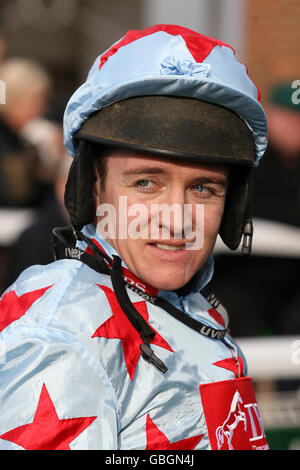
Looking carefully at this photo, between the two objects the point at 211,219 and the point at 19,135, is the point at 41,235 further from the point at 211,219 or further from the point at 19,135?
the point at 211,219

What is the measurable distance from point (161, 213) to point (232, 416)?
0.54 meters

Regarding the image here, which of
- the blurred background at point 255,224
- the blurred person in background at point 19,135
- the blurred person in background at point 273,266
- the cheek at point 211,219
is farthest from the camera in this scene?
the blurred person in background at point 273,266

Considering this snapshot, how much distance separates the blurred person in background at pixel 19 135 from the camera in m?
4.46

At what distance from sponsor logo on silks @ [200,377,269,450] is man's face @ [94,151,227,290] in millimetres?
290

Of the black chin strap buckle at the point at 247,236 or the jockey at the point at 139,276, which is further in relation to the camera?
the black chin strap buckle at the point at 247,236

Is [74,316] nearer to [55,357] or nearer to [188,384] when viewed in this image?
[55,357]

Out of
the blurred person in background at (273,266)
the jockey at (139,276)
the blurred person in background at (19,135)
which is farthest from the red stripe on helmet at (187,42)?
the blurred person in background at (273,266)

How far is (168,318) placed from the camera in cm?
191

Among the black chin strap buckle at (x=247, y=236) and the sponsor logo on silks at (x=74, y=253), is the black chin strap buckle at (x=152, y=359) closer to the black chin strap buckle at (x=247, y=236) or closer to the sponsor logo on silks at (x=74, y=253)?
the sponsor logo on silks at (x=74, y=253)

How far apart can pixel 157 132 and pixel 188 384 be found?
61 centimetres

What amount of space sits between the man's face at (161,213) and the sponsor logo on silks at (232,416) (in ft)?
0.95

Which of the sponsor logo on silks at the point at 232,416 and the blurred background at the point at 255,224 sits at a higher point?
the sponsor logo on silks at the point at 232,416

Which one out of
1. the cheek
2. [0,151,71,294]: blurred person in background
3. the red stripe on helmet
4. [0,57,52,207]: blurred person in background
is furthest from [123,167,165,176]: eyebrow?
[0,57,52,207]: blurred person in background

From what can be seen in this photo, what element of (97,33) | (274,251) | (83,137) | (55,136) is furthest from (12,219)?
(97,33)
